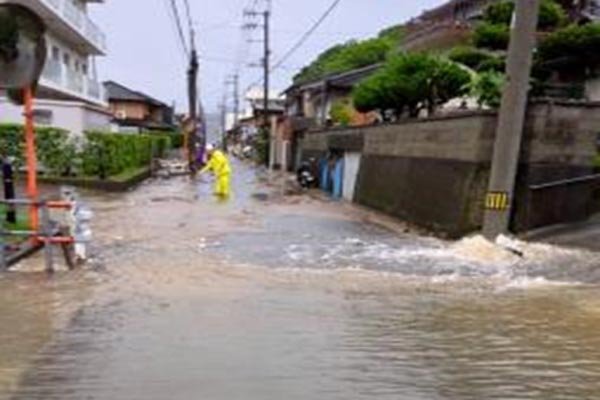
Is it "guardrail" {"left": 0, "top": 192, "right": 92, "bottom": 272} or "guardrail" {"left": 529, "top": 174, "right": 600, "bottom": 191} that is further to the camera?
"guardrail" {"left": 529, "top": 174, "right": 600, "bottom": 191}

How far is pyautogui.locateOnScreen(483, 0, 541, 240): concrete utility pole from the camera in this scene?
17.0 metres

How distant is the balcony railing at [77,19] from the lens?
154ft

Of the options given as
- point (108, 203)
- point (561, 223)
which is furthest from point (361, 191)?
point (561, 223)

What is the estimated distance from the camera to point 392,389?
7254 millimetres

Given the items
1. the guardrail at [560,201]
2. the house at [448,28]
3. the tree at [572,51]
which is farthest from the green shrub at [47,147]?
the guardrail at [560,201]

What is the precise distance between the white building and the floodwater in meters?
19.1

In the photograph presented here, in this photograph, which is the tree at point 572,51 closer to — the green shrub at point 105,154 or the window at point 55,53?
the green shrub at point 105,154

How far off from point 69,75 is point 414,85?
86.7 ft

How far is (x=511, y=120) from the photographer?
17.2 metres

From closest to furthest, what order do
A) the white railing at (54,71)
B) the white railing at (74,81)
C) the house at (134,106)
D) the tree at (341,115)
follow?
the white railing at (54,71) → the tree at (341,115) → the white railing at (74,81) → the house at (134,106)

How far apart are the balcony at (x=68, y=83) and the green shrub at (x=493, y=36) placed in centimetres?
2136

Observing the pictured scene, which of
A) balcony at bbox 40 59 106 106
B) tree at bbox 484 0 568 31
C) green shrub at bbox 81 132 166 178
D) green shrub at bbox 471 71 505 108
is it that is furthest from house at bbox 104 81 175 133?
green shrub at bbox 471 71 505 108

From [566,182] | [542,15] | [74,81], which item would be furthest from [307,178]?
[566,182]

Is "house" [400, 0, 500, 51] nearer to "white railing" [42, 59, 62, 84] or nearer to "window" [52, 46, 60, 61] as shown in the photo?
"white railing" [42, 59, 62, 84]
